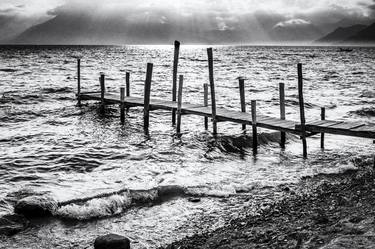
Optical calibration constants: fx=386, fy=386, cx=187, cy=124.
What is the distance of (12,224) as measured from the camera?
26.5ft

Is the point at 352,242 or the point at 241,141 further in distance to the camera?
the point at 241,141

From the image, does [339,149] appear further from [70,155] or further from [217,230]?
[70,155]

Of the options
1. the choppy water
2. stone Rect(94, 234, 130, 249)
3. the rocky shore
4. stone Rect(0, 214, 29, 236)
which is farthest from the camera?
the choppy water

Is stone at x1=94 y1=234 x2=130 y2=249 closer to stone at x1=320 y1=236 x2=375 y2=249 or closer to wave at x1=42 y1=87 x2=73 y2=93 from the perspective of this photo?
stone at x1=320 y1=236 x2=375 y2=249

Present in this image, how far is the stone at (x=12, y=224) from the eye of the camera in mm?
7719

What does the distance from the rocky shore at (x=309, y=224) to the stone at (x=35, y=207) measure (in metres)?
3.30

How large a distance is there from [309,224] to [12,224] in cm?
596

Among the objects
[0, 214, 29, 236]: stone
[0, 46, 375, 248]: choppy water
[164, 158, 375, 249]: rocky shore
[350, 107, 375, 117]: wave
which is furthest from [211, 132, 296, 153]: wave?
[0, 214, 29, 236]: stone

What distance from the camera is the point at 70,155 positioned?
1393 cm

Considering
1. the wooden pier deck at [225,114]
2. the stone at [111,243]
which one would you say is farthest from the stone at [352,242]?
the wooden pier deck at [225,114]

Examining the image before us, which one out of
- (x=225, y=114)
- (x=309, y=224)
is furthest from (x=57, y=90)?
(x=309, y=224)

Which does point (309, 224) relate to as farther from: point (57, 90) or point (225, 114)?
point (57, 90)

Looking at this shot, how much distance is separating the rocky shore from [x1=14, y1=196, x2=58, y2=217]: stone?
3297 mm

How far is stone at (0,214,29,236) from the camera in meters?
7.72
